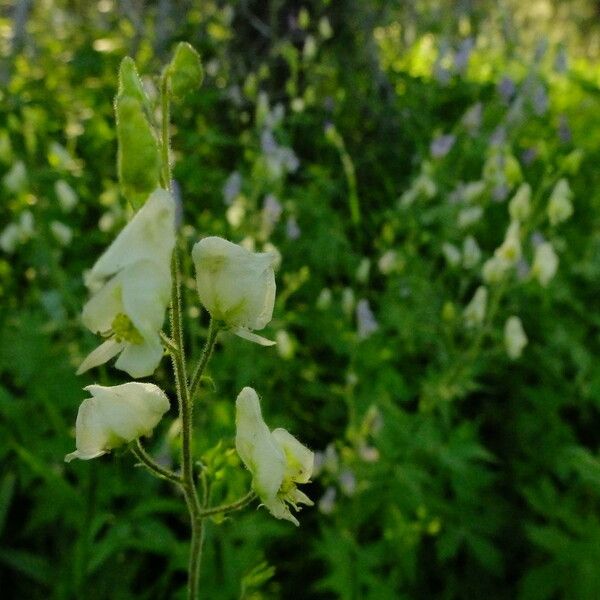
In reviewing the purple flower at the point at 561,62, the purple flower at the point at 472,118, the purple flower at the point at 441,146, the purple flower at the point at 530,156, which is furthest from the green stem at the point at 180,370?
the purple flower at the point at 561,62

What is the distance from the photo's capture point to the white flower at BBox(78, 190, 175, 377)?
666 millimetres

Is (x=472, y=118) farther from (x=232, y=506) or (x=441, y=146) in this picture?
(x=232, y=506)

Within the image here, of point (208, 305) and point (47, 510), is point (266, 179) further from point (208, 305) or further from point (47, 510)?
point (208, 305)

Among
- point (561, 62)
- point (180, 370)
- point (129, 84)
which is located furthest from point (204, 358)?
point (561, 62)

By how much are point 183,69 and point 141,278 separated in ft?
0.72

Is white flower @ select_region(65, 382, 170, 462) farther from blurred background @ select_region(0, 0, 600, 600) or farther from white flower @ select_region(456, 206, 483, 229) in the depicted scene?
white flower @ select_region(456, 206, 483, 229)

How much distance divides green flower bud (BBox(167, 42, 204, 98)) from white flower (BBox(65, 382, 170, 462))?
0.97 feet

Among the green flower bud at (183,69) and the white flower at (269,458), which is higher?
the green flower bud at (183,69)

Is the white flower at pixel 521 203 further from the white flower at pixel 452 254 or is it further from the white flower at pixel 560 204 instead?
the white flower at pixel 452 254

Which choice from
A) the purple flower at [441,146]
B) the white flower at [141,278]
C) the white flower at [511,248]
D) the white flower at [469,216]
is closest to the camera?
the white flower at [141,278]

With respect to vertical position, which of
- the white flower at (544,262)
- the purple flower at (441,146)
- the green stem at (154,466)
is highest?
the green stem at (154,466)

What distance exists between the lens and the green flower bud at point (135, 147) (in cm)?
68

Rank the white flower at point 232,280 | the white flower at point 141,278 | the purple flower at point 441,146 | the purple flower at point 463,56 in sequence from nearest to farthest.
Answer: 1. the white flower at point 141,278
2. the white flower at point 232,280
3. the purple flower at point 441,146
4. the purple flower at point 463,56

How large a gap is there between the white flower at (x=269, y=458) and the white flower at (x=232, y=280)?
0.08 meters
